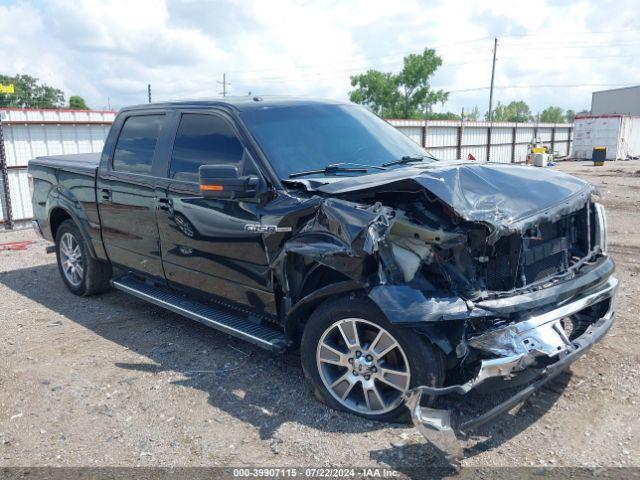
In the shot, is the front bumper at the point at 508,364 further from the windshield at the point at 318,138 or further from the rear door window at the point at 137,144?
the rear door window at the point at 137,144

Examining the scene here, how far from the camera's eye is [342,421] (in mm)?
3627

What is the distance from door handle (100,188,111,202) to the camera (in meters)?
5.53

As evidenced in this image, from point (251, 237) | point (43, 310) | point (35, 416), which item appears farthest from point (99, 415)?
point (43, 310)

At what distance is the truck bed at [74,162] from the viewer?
5.93 metres

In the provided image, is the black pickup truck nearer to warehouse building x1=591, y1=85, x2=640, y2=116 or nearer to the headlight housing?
the headlight housing

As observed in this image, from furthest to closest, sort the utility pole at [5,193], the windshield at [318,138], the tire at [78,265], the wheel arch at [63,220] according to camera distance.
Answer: the utility pole at [5,193]
the tire at [78,265]
the wheel arch at [63,220]
the windshield at [318,138]

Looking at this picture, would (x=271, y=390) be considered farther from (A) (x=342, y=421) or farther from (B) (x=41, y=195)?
(B) (x=41, y=195)

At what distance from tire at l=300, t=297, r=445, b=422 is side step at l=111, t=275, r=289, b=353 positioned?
1.10ft

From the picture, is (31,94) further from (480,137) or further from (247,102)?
(247,102)

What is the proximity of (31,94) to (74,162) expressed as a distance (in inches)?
2665

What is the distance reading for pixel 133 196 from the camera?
5.16 meters

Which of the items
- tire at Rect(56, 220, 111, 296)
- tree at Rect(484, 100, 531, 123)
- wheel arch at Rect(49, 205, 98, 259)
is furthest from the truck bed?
tree at Rect(484, 100, 531, 123)

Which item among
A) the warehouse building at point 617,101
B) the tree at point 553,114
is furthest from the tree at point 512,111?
the warehouse building at point 617,101

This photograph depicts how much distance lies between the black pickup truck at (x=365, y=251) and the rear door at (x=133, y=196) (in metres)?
0.03
